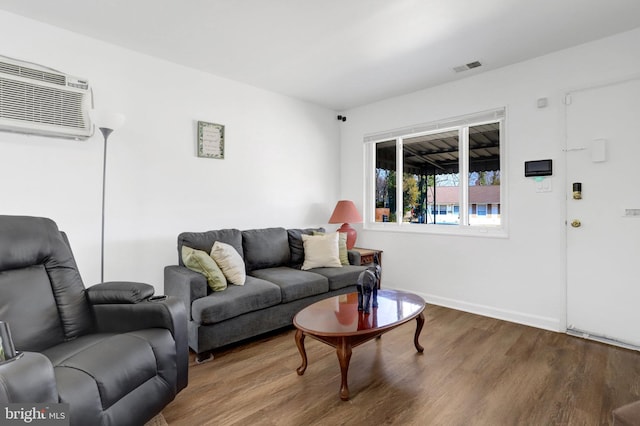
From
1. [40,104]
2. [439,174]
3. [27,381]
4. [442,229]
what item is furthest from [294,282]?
[40,104]

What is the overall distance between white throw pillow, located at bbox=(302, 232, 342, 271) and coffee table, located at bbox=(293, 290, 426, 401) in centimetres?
98

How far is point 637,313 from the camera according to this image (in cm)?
271

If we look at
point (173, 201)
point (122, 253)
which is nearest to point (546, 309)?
point (173, 201)

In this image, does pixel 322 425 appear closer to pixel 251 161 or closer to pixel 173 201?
pixel 173 201

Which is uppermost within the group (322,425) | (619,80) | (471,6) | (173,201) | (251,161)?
(471,6)

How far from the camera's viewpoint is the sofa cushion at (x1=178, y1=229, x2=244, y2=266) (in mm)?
3148

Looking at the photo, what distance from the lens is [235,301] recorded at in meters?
2.63

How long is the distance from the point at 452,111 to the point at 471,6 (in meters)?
1.54

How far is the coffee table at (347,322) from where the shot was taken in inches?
79.3

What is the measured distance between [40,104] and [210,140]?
56.7 inches

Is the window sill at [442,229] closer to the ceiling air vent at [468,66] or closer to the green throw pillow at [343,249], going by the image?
the green throw pillow at [343,249]

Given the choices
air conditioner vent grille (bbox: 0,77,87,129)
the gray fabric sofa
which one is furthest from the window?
air conditioner vent grille (bbox: 0,77,87,129)

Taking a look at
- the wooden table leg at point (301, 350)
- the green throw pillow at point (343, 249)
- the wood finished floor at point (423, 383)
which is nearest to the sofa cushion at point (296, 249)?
the green throw pillow at point (343, 249)

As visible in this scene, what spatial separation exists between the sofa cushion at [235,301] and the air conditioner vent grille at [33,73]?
204 centimetres
